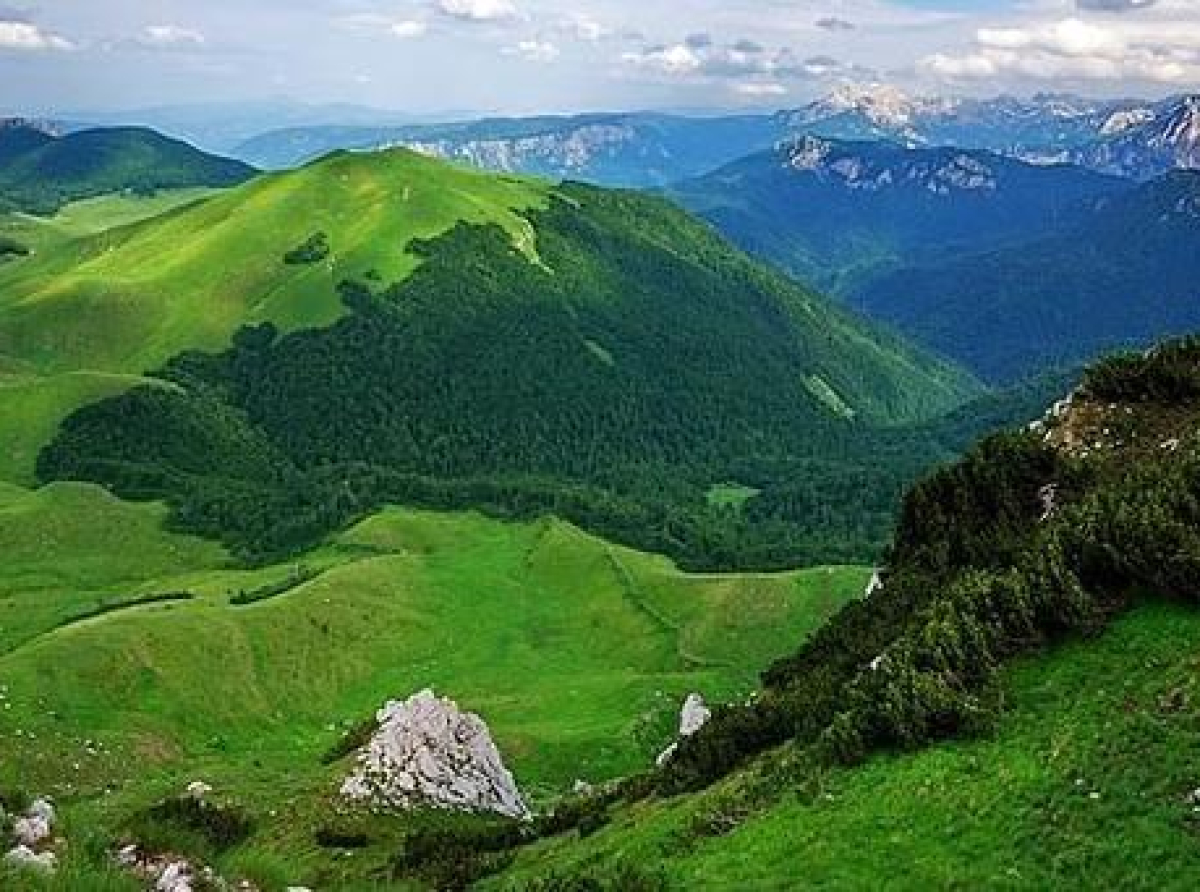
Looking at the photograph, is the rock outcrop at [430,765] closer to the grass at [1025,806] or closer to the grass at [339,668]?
the grass at [339,668]

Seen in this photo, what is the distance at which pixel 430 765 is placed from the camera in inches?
2185

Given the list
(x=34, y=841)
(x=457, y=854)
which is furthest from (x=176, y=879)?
(x=457, y=854)

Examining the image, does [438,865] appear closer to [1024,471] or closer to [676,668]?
[1024,471]

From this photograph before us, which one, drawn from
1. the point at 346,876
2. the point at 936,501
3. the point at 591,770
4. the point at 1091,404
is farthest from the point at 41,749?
the point at 1091,404

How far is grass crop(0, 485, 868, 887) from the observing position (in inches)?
3524

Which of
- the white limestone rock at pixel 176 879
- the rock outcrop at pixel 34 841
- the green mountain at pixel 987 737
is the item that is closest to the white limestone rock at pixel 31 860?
the rock outcrop at pixel 34 841

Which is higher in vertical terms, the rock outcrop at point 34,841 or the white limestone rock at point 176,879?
the rock outcrop at point 34,841

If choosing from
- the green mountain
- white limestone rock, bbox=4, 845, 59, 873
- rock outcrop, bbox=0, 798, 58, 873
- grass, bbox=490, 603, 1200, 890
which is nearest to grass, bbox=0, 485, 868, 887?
the green mountain

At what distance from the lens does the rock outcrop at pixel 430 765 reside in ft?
173

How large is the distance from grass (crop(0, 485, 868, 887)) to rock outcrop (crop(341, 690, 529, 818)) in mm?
2178

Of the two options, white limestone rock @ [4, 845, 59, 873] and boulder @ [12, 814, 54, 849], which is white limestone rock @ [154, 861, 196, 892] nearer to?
boulder @ [12, 814, 54, 849]

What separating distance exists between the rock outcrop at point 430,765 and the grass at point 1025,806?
743 inches

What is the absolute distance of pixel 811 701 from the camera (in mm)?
39938

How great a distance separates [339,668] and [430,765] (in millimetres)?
98940
